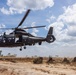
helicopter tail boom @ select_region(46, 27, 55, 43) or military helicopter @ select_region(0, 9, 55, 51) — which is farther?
helicopter tail boom @ select_region(46, 27, 55, 43)

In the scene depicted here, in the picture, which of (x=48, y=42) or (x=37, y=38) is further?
(x=48, y=42)

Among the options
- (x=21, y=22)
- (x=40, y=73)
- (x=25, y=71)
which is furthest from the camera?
(x=21, y=22)

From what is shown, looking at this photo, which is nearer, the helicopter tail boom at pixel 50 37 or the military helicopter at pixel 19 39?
the military helicopter at pixel 19 39

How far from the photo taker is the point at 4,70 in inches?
1272

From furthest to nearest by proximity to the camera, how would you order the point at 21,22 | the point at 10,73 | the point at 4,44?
the point at 21,22 → the point at 4,44 → the point at 10,73

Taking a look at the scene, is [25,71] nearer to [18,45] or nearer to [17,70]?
[17,70]

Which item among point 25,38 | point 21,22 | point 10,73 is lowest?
point 10,73

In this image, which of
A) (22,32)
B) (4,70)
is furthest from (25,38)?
(4,70)

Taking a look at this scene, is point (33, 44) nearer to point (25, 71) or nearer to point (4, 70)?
point (4, 70)

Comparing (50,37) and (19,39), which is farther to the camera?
(50,37)

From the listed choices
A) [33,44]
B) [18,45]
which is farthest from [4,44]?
[33,44]

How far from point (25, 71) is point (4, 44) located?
25260 millimetres

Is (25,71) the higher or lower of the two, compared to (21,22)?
lower

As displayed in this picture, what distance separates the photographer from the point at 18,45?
53.7m
